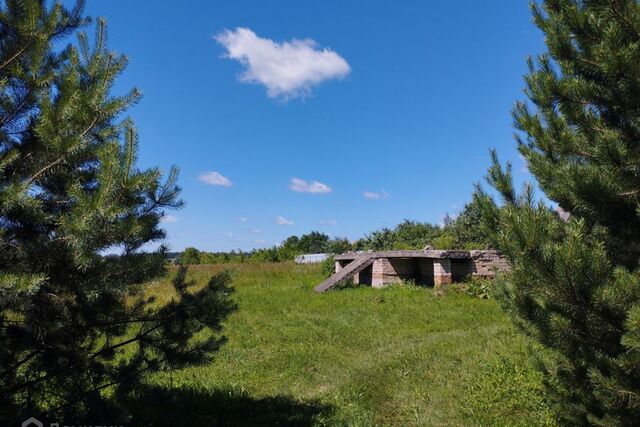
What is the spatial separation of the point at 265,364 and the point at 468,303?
→ 6324 millimetres

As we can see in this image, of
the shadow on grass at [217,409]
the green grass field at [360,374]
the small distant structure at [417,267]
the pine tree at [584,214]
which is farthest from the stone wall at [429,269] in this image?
the pine tree at [584,214]

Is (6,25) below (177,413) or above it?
above

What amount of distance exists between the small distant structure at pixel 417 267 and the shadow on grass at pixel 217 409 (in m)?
8.69

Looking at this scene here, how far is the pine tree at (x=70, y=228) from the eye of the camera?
117 inches

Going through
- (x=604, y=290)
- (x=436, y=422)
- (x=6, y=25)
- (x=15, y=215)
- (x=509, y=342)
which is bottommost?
(x=436, y=422)

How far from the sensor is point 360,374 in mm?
6645

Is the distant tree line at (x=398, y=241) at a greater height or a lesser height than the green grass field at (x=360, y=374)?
greater

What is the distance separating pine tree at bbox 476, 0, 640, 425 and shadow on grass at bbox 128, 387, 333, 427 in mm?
2560

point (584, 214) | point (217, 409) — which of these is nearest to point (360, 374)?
point (217, 409)

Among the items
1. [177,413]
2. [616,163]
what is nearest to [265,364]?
[177,413]

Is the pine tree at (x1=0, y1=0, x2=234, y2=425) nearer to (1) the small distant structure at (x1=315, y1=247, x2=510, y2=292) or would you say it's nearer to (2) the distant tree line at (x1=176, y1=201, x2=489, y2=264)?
(2) the distant tree line at (x1=176, y1=201, x2=489, y2=264)

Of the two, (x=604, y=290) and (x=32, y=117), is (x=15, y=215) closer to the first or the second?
(x=32, y=117)

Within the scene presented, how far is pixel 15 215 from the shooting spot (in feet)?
10.3

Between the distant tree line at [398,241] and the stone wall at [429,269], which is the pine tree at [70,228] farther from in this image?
the stone wall at [429,269]
